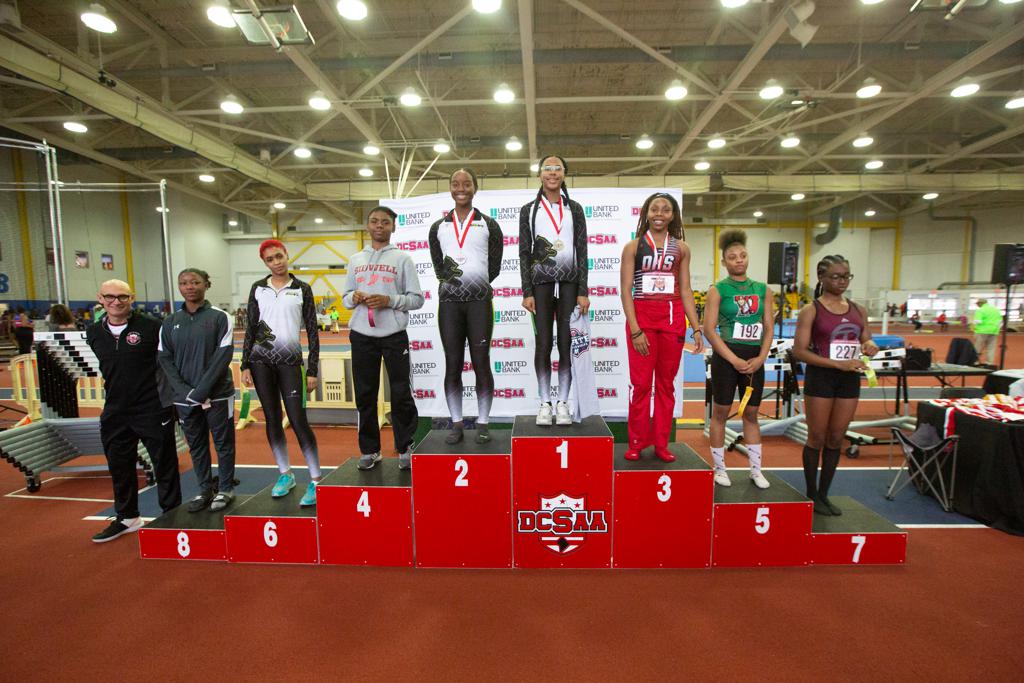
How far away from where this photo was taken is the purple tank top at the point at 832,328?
9.92 feet

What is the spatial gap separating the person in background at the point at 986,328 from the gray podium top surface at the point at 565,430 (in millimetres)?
10897

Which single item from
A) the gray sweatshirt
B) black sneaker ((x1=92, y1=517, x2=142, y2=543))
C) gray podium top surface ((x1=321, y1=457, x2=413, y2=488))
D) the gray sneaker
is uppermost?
the gray sweatshirt

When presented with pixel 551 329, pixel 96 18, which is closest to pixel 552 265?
pixel 551 329

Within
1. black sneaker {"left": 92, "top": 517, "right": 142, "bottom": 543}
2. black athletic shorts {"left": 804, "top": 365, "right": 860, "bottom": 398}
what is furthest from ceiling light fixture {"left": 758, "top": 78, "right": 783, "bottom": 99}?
black sneaker {"left": 92, "top": 517, "right": 142, "bottom": 543}

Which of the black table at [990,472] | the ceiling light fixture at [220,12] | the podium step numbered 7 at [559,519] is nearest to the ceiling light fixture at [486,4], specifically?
the ceiling light fixture at [220,12]

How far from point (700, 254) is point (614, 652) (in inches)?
957

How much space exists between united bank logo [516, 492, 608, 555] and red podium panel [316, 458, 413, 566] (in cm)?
76

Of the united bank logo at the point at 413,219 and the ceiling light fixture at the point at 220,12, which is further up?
the ceiling light fixture at the point at 220,12

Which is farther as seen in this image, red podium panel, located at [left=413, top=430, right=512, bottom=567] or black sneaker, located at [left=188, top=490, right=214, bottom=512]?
black sneaker, located at [left=188, top=490, right=214, bottom=512]

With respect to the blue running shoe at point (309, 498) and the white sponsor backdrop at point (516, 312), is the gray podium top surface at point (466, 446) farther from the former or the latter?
the white sponsor backdrop at point (516, 312)

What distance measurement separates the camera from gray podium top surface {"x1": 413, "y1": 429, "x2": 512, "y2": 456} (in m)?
2.88

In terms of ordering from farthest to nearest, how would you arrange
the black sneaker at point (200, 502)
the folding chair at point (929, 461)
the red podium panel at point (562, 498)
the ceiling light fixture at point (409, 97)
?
1. the ceiling light fixture at point (409, 97)
2. the folding chair at point (929, 461)
3. the black sneaker at point (200, 502)
4. the red podium panel at point (562, 498)

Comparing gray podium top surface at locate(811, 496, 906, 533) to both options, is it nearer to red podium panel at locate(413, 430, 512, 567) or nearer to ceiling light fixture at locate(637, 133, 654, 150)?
red podium panel at locate(413, 430, 512, 567)

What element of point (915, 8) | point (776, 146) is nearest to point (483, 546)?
point (915, 8)
